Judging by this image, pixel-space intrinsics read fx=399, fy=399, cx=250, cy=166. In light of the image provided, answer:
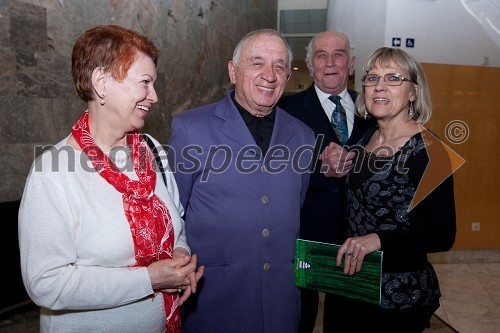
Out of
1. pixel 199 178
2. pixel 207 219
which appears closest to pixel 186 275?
pixel 207 219

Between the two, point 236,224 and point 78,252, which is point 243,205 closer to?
point 236,224

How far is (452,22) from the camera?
4926 millimetres

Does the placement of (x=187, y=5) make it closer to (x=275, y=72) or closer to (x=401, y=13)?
(x=401, y=13)

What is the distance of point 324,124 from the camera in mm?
2486

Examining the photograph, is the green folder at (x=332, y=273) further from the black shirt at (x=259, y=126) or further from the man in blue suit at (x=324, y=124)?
the black shirt at (x=259, y=126)

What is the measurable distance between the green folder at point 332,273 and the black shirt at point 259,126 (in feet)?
1.73

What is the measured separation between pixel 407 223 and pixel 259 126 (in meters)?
0.81

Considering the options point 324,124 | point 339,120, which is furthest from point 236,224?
point 339,120

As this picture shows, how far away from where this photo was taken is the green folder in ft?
5.06

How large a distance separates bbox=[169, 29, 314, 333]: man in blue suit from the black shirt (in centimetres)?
6

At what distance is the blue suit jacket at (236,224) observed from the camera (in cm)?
175

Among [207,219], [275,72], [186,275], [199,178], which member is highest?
[275,72]

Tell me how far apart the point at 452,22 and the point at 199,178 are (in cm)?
453

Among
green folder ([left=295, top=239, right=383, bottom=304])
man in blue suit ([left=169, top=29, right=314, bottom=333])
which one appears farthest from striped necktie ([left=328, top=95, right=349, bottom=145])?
green folder ([left=295, top=239, right=383, bottom=304])
